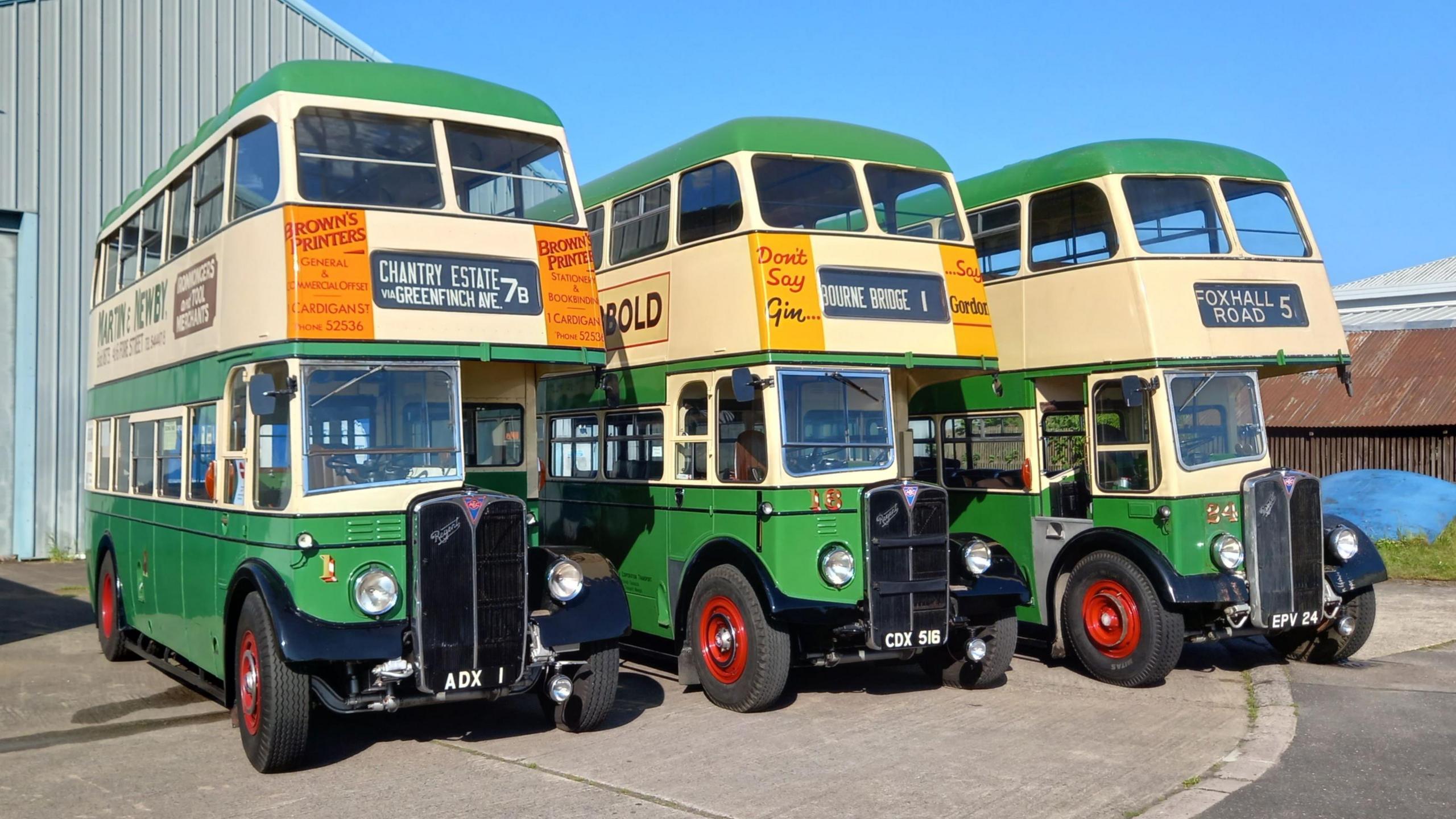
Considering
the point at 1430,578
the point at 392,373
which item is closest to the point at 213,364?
the point at 392,373

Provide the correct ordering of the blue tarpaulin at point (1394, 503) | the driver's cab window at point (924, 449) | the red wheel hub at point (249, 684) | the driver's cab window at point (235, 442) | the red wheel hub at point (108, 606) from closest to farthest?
the red wheel hub at point (249, 684), the driver's cab window at point (235, 442), the red wheel hub at point (108, 606), the driver's cab window at point (924, 449), the blue tarpaulin at point (1394, 503)

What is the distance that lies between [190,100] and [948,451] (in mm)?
14856

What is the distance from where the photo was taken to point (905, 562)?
30.3 feet

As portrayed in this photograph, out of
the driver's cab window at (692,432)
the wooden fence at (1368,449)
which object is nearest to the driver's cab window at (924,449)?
the driver's cab window at (692,432)

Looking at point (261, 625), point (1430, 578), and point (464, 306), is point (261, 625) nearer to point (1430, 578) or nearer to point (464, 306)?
point (464, 306)

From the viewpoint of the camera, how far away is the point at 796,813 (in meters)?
6.53

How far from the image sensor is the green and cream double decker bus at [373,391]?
7.44 metres

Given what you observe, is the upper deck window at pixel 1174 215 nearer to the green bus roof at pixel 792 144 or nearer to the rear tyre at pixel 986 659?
the green bus roof at pixel 792 144

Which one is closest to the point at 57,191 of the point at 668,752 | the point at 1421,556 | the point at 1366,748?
the point at 668,752

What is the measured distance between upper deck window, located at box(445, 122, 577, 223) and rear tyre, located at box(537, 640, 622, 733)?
278cm

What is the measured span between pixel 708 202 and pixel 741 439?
71.7 inches

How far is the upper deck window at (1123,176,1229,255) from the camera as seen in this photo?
34.6 feet

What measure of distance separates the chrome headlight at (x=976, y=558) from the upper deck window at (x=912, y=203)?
7.79ft

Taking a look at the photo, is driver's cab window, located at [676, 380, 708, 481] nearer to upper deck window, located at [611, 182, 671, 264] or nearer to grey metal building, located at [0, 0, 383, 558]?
upper deck window, located at [611, 182, 671, 264]
